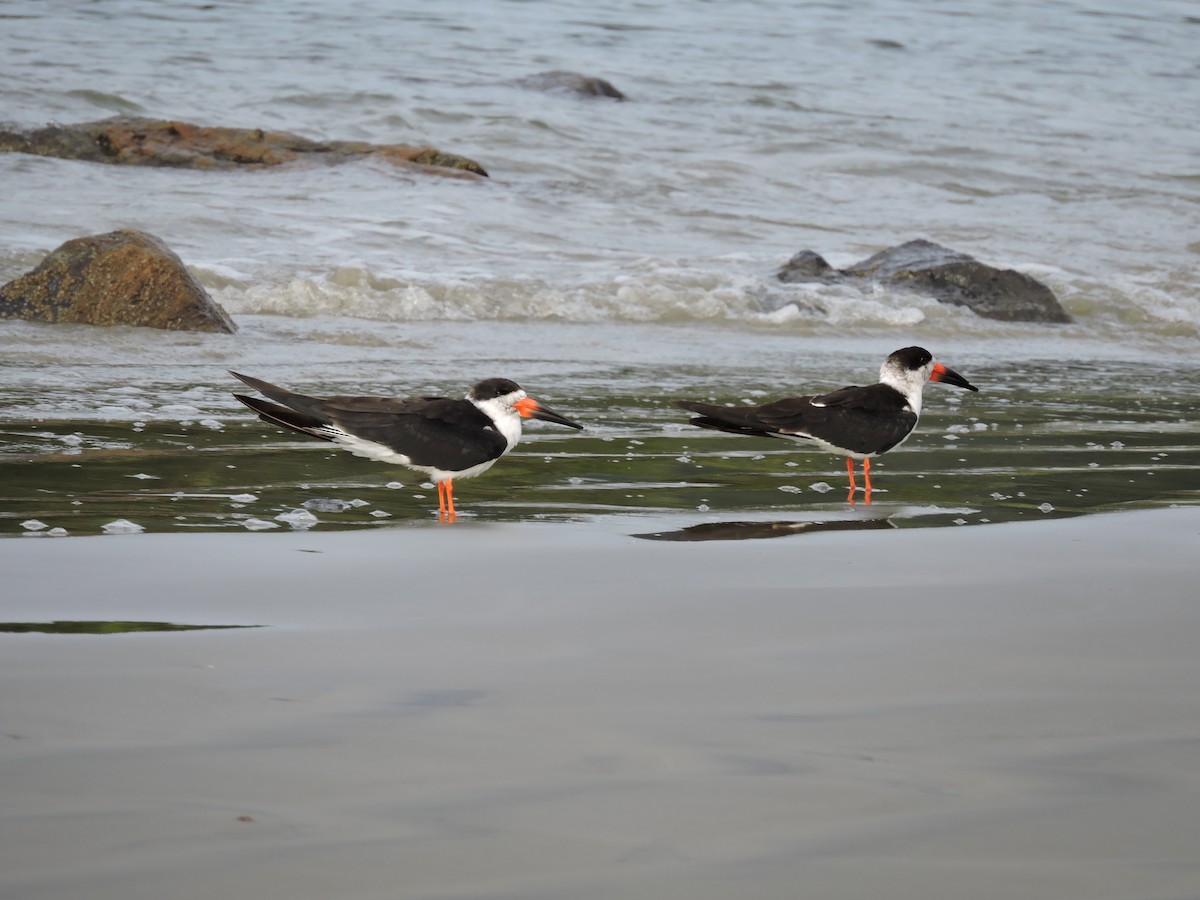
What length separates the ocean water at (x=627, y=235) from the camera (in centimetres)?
707

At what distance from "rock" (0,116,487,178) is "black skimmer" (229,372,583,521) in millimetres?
15585

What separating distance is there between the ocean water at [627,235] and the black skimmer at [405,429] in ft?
0.80

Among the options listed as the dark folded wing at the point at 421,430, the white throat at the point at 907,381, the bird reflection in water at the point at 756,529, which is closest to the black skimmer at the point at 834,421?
the white throat at the point at 907,381

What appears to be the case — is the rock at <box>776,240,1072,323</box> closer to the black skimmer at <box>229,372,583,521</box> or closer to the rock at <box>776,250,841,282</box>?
the rock at <box>776,250,841,282</box>

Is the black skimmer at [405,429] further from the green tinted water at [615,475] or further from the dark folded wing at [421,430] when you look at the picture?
the green tinted water at [615,475]

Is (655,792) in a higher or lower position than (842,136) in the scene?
lower

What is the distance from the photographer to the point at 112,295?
11.5 m

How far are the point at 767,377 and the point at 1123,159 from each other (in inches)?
749

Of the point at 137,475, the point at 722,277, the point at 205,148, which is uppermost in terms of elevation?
the point at 205,148

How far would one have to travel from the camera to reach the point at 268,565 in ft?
15.3

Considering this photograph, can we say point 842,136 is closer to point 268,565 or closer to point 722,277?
point 722,277

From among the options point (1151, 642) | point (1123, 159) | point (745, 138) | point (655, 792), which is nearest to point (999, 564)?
point (1151, 642)

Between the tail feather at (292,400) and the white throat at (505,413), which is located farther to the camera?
the white throat at (505,413)

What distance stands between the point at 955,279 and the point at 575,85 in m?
15.1
